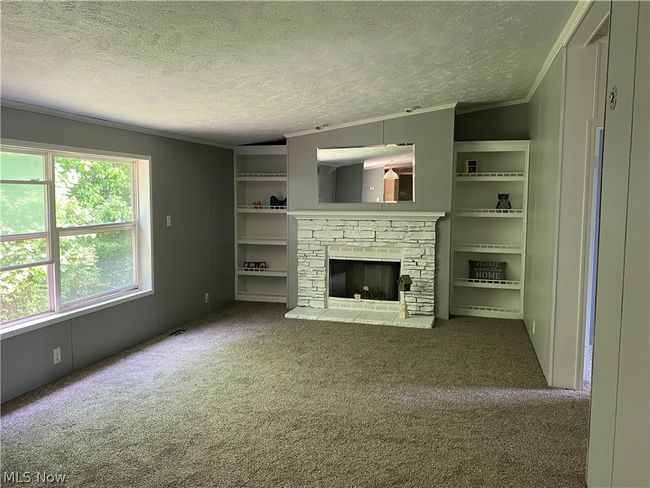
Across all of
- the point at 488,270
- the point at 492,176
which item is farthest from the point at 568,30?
the point at 488,270

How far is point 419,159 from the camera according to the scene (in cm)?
558

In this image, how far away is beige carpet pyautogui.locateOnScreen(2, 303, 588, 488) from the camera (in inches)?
100

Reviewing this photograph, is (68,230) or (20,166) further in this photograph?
(68,230)

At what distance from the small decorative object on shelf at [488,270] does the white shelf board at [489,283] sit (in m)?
0.08

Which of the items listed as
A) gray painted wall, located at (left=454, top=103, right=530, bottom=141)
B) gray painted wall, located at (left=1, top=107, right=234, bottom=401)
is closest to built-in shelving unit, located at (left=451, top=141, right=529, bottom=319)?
gray painted wall, located at (left=454, top=103, right=530, bottom=141)

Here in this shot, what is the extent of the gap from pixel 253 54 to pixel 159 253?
2.85 meters

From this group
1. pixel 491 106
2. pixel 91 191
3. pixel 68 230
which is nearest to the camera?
pixel 68 230

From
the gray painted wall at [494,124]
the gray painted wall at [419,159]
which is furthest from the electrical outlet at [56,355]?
the gray painted wall at [494,124]

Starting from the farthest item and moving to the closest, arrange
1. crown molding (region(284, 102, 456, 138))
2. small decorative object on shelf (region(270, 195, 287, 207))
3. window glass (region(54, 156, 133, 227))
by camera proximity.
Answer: small decorative object on shelf (region(270, 195, 287, 207)) → crown molding (region(284, 102, 456, 138)) → window glass (region(54, 156, 133, 227))

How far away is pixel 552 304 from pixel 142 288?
375 centimetres

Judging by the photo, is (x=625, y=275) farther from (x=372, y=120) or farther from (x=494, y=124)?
(x=494, y=124)

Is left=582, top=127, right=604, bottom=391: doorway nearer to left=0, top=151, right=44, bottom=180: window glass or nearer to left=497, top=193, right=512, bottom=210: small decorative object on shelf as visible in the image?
left=497, top=193, right=512, bottom=210: small decorative object on shelf

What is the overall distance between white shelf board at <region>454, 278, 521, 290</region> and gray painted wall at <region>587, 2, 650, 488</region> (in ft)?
12.1

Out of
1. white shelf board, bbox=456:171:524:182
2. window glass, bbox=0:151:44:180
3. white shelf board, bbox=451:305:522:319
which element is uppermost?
white shelf board, bbox=456:171:524:182
